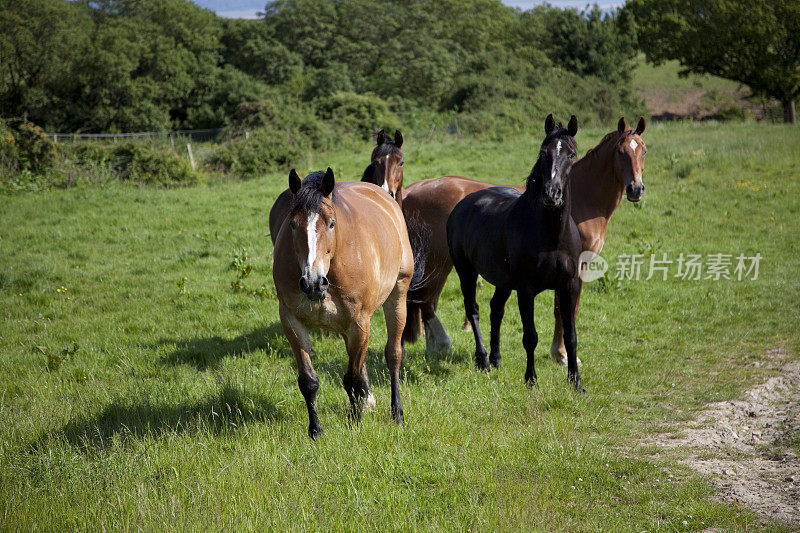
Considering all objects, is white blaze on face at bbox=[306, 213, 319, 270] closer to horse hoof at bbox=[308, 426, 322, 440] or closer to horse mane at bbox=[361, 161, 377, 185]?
horse hoof at bbox=[308, 426, 322, 440]

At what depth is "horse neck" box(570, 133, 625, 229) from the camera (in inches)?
255

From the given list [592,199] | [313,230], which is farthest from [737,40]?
[313,230]

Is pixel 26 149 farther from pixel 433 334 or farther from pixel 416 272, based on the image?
pixel 433 334

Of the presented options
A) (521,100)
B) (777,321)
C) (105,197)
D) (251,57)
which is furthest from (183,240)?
(251,57)

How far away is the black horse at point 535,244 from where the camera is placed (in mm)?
4864

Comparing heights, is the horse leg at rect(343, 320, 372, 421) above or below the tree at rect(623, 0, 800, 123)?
below

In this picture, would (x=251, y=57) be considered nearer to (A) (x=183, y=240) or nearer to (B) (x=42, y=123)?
(B) (x=42, y=123)

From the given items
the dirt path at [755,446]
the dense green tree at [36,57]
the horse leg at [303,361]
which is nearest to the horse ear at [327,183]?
the horse leg at [303,361]

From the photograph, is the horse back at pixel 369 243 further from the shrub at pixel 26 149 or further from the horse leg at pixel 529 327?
the shrub at pixel 26 149

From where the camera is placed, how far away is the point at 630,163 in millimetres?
6473

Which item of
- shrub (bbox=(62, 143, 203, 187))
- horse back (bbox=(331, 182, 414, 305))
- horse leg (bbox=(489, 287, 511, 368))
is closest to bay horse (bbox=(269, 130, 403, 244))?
horse back (bbox=(331, 182, 414, 305))

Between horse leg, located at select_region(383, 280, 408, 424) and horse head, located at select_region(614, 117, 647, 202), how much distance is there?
3049 mm

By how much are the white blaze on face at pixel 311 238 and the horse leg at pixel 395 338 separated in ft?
5.20

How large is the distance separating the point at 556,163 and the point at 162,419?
395cm
